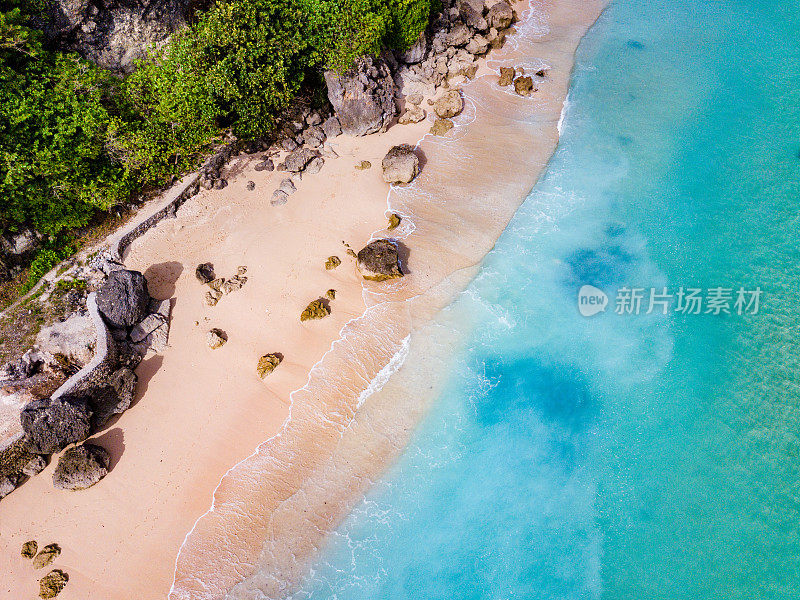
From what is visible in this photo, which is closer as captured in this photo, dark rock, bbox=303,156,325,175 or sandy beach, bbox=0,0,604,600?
sandy beach, bbox=0,0,604,600

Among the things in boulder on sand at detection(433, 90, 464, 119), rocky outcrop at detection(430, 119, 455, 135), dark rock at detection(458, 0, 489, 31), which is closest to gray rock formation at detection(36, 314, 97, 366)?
rocky outcrop at detection(430, 119, 455, 135)

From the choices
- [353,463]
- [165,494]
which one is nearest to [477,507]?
[353,463]

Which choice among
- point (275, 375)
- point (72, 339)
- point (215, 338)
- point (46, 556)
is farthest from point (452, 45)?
point (46, 556)

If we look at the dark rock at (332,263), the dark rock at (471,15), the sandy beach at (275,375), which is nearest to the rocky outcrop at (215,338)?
the sandy beach at (275,375)

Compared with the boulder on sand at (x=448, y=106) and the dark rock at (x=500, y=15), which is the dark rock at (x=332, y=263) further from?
the dark rock at (x=500, y=15)

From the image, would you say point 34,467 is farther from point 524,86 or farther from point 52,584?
point 524,86

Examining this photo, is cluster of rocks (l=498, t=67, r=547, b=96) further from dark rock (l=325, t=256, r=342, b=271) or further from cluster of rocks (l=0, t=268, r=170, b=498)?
cluster of rocks (l=0, t=268, r=170, b=498)
